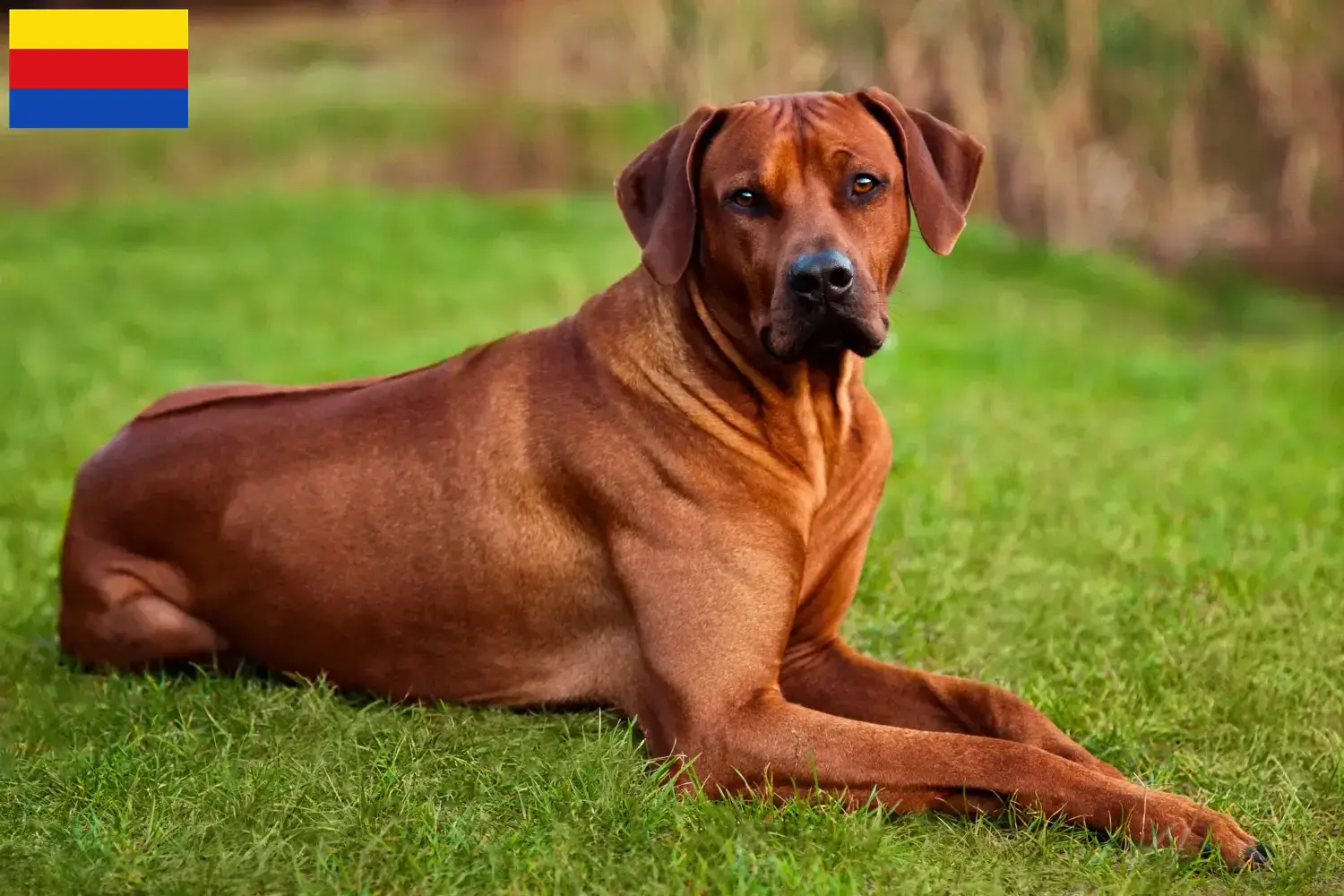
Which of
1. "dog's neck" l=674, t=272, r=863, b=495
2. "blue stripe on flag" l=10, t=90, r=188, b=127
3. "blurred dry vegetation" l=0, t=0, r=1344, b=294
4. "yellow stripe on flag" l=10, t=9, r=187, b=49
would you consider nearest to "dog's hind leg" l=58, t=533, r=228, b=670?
"dog's neck" l=674, t=272, r=863, b=495

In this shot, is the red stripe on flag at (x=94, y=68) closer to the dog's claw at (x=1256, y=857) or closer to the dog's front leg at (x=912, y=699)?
the dog's front leg at (x=912, y=699)

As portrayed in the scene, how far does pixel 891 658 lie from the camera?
16.6ft

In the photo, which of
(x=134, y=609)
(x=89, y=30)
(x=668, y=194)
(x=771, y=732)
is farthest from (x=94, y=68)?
(x=771, y=732)

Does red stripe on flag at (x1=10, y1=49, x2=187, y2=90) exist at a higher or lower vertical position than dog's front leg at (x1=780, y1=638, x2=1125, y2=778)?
higher

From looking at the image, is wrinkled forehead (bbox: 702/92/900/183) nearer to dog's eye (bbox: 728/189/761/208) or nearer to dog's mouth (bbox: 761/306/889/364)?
dog's eye (bbox: 728/189/761/208)

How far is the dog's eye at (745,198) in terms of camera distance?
3.98m

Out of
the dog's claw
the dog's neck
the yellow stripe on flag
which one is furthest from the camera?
the yellow stripe on flag

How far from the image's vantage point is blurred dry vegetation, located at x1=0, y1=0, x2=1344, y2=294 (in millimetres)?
16375

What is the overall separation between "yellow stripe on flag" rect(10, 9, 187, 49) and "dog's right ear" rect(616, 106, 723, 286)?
7525 mm

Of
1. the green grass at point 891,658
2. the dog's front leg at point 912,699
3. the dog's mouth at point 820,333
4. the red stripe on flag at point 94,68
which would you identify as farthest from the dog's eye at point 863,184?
the red stripe on flag at point 94,68

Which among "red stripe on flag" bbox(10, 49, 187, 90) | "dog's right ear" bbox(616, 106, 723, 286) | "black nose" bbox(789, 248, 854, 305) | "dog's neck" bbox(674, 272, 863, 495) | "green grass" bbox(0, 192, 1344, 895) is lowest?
"green grass" bbox(0, 192, 1344, 895)

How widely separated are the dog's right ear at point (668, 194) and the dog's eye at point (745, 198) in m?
0.13

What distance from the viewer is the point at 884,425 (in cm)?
455

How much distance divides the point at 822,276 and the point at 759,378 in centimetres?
43
